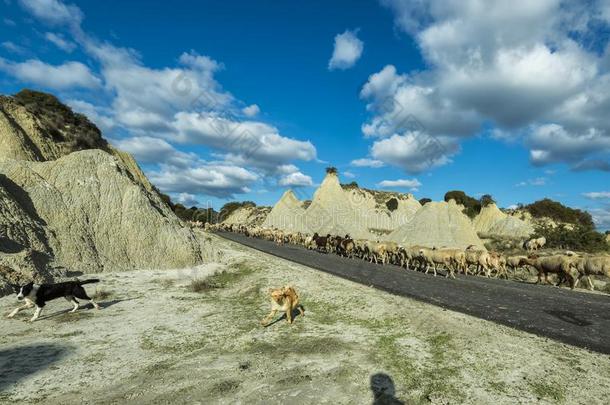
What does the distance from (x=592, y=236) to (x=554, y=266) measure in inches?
951

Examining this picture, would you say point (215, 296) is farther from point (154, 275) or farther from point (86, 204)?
point (86, 204)

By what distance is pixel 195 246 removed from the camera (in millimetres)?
25734

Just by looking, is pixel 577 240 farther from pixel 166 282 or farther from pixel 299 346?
pixel 299 346

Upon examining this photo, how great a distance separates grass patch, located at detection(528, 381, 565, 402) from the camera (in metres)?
Result: 6.53

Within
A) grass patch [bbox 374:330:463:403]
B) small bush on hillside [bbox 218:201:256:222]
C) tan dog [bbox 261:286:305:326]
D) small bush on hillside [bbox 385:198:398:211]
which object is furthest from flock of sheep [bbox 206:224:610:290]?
small bush on hillside [bbox 218:201:256:222]

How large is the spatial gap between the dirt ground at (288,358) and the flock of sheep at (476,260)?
15882 millimetres

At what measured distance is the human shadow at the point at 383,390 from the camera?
646 centimetres

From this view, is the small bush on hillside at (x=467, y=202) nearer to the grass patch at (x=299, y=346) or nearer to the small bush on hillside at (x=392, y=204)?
the small bush on hillside at (x=392, y=204)

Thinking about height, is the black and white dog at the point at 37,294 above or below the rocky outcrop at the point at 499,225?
below

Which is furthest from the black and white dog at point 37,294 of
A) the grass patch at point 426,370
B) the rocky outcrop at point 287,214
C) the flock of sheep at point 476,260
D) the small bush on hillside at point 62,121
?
the rocky outcrop at point 287,214

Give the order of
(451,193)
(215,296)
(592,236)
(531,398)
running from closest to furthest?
(531,398) < (215,296) < (592,236) < (451,193)

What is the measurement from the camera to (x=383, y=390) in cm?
684

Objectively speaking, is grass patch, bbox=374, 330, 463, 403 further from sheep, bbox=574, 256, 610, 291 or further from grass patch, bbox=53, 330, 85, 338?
sheep, bbox=574, 256, 610, 291

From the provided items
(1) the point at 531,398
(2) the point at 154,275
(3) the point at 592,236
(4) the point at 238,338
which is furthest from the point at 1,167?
(3) the point at 592,236
